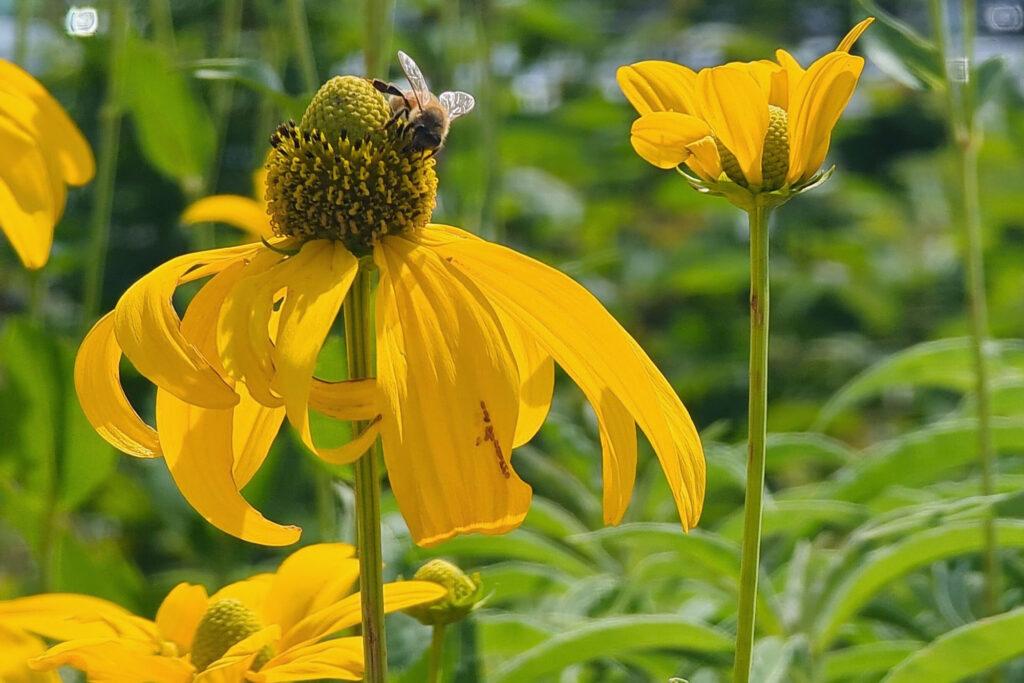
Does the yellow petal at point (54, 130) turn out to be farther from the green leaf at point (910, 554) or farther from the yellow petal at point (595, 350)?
the green leaf at point (910, 554)

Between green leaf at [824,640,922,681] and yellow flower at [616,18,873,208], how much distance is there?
335mm

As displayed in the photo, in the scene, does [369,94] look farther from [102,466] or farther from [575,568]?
[575,568]

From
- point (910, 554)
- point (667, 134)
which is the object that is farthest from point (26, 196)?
point (910, 554)

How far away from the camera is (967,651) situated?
551mm

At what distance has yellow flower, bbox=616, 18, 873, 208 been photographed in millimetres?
406

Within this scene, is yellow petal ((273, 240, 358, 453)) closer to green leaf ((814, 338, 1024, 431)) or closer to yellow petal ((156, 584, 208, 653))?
yellow petal ((156, 584, 208, 653))

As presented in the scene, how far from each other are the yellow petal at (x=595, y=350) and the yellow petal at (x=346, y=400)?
5cm

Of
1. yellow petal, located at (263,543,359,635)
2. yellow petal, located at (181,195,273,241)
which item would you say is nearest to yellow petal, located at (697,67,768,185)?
yellow petal, located at (263,543,359,635)

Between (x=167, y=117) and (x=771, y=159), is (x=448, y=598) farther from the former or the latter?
(x=167, y=117)

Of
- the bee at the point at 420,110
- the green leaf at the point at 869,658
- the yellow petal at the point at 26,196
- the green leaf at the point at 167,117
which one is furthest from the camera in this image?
the green leaf at the point at 167,117

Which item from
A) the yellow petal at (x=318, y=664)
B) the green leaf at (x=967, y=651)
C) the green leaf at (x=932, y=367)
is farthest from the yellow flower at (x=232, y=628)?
the green leaf at (x=932, y=367)

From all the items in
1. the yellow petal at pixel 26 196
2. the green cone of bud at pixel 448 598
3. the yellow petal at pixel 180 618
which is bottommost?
the yellow petal at pixel 180 618

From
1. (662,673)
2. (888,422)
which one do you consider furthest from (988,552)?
(888,422)

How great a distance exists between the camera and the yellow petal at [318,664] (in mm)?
403
